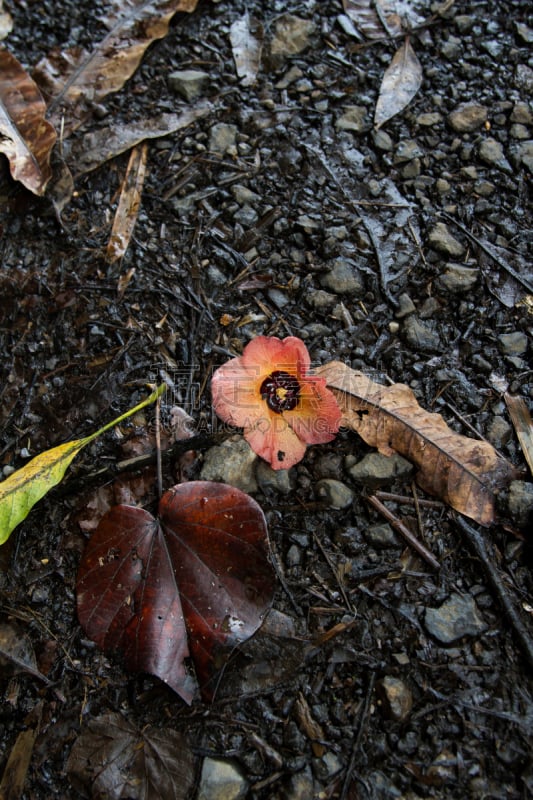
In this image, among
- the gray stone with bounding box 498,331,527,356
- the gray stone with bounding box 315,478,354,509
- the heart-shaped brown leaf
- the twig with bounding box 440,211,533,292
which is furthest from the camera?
the twig with bounding box 440,211,533,292

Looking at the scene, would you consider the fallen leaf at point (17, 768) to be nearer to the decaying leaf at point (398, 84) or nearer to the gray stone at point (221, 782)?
the gray stone at point (221, 782)

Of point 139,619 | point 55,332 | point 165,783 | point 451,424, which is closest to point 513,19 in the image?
point 451,424

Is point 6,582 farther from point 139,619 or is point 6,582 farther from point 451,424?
point 451,424

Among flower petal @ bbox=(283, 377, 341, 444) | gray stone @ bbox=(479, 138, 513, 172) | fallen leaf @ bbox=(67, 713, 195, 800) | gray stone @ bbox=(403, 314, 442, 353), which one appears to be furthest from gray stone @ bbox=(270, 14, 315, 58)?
fallen leaf @ bbox=(67, 713, 195, 800)

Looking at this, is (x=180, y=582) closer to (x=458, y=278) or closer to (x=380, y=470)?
(x=380, y=470)

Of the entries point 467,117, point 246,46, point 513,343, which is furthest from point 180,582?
point 246,46

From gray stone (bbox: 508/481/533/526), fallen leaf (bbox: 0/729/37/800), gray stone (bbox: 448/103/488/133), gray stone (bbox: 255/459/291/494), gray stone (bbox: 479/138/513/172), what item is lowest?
gray stone (bbox: 508/481/533/526)

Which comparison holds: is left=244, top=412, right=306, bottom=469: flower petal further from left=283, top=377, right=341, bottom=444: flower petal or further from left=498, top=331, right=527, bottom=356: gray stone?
left=498, top=331, right=527, bottom=356: gray stone
